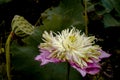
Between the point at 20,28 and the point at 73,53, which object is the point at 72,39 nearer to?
the point at 73,53

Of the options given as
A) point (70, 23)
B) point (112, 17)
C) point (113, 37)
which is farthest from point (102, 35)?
point (70, 23)

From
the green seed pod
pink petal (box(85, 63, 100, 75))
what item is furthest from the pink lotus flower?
the green seed pod

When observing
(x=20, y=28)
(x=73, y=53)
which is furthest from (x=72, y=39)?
(x=20, y=28)

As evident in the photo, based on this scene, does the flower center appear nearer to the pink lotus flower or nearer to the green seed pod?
the pink lotus flower

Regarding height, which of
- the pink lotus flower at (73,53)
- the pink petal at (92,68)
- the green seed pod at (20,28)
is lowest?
the pink petal at (92,68)

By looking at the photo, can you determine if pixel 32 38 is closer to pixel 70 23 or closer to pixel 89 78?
pixel 70 23

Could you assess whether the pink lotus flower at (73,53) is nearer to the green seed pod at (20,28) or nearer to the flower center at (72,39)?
the flower center at (72,39)

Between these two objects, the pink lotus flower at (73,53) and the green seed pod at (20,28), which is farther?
the green seed pod at (20,28)

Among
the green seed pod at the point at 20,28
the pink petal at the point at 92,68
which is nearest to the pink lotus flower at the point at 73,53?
the pink petal at the point at 92,68

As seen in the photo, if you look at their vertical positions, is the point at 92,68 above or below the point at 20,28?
below
